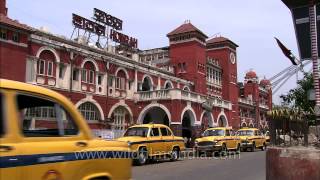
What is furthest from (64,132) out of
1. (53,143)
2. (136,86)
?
(136,86)

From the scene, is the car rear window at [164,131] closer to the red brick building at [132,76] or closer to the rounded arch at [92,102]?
the red brick building at [132,76]

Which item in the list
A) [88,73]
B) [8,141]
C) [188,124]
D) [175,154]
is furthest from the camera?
[188,124]

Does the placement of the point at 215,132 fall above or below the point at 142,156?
above

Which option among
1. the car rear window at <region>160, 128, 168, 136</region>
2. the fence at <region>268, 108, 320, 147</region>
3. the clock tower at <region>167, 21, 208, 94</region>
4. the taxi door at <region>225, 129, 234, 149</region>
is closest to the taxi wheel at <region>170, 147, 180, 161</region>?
the car rear window at <region>160, 128, 168, 136</region>

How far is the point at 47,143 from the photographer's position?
5.40 metres

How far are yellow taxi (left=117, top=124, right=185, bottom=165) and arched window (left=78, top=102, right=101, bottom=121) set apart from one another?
17.0 metres

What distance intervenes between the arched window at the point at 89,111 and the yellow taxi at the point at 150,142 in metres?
17.0

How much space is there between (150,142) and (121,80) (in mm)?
22969

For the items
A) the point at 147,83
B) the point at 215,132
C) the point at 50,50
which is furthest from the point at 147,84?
the point at 215,132

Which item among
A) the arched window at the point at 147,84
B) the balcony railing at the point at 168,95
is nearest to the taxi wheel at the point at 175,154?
the balcony railing at the point at 168,95

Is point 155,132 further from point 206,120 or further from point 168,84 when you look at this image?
point 206,120

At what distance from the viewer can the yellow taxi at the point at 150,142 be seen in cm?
2095

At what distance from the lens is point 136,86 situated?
152ft

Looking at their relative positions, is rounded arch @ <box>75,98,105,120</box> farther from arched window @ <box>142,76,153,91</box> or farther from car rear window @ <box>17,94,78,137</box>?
car rear window @ <box>17,94,78,137</box>
